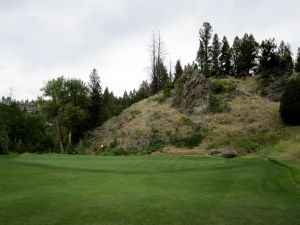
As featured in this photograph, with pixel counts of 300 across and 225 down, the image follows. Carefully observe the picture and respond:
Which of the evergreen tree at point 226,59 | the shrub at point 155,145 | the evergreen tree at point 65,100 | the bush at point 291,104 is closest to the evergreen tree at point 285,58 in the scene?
the evergreen tree at point 226,59

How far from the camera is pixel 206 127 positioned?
47.9 meters

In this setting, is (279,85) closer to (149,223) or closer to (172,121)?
(172,121)

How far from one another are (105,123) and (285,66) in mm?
36049

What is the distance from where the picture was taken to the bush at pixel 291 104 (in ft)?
136

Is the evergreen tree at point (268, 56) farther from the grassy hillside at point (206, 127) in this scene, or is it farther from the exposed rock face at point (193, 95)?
the exposed rock face at point (193, 95)

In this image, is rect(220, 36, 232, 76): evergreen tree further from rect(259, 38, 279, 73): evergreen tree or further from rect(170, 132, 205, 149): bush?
rect(170, 132, 205, 149): bush

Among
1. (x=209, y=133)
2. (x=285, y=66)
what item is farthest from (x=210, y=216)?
(x=285, y=66)

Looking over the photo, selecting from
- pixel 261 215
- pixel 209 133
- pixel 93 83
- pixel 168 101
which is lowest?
pixel 261 215

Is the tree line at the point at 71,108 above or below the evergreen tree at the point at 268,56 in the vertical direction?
below

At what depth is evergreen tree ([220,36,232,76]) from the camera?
7712cm

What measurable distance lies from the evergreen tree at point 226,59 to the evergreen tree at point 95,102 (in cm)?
2883

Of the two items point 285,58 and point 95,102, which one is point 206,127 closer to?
point 95,102

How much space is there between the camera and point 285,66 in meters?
66.7

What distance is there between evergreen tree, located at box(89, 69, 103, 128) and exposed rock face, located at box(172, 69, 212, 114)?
1468 centimetres
